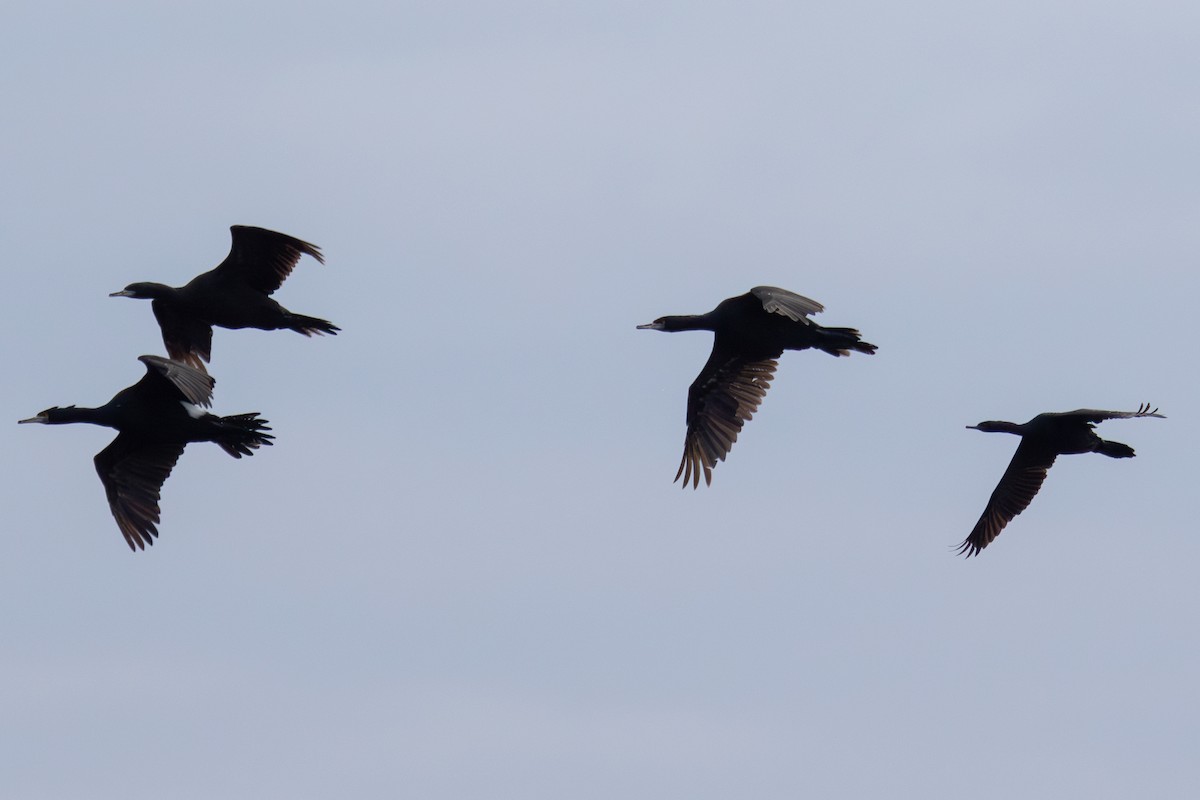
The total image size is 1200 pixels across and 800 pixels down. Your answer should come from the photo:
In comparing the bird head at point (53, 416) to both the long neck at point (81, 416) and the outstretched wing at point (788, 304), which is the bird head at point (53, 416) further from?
the outstretched wing at point (788, 304)

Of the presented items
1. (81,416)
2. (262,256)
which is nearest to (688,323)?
(262,256)

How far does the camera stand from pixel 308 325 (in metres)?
22.5

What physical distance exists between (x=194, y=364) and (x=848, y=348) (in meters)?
6.56

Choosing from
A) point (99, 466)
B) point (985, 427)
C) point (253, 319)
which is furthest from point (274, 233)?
point (985, 427)

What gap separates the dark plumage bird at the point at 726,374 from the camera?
23.0m

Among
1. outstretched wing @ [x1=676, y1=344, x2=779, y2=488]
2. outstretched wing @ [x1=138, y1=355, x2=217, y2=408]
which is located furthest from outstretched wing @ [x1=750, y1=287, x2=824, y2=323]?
outstretched wing @ [x1=138, y1=355, x2=217, y2=408]

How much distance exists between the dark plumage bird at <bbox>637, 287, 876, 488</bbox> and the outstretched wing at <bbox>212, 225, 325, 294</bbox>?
3.80 m

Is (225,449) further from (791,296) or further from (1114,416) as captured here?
(1114,416)

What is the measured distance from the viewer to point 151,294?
23078 millimetres

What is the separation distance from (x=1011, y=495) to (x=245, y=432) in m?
8.08

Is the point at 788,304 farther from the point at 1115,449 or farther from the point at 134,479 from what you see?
the point at 134,479

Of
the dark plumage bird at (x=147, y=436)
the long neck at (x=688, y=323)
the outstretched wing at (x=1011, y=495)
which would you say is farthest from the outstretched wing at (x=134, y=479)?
the outstretched wing at (x=1011, y=495)

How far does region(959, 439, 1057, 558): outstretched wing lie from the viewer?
23.9 meters

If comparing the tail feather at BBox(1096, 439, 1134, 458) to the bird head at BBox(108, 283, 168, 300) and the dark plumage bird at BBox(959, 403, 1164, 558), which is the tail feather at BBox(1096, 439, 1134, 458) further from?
the bird head at BBox(108, 283, 168, 300)
